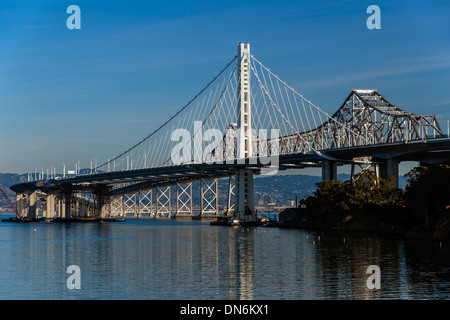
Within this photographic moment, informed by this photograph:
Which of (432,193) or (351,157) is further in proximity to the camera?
(351,157)

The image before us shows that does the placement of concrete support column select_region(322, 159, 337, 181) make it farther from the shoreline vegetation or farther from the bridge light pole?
the bridge light pole

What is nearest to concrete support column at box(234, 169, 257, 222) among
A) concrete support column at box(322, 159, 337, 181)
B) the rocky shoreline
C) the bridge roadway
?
the bridge roadway

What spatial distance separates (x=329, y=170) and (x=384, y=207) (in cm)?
2263

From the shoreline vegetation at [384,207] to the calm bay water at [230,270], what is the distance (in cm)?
748

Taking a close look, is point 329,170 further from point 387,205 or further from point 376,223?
point 376,223

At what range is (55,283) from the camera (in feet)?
A: 157

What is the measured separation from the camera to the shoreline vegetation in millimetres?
86250

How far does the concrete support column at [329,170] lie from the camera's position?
434 feet

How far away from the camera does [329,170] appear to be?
134 m

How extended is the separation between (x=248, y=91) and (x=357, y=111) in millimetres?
27461

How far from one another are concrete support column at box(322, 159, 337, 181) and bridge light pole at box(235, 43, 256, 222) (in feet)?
46.2

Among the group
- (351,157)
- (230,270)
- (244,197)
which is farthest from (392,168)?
(230,270)

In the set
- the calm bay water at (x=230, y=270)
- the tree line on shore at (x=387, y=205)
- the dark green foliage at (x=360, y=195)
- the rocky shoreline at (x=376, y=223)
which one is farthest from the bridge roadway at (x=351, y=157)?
the calm bay water at (x=230, y=270)

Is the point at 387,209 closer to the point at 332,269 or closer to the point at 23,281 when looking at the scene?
the point at 332,269
